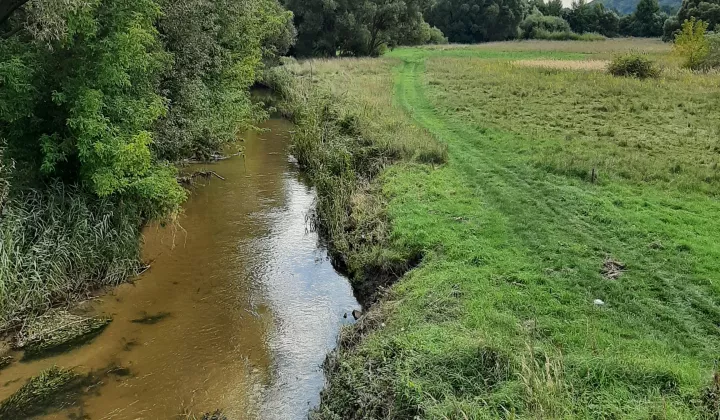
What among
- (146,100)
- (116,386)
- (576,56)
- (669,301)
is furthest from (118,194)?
(576,56)

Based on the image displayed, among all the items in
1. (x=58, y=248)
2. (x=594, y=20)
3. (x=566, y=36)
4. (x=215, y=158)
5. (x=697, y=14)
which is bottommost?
(x=215, y=158)

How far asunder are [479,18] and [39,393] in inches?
3219

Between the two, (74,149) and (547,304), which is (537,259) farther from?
(74,149)

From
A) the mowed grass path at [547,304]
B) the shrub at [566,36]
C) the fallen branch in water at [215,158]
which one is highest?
the shrub at [566,36]

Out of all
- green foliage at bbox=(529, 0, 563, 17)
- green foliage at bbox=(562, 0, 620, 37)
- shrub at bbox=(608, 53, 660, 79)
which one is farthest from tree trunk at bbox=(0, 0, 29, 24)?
green foliage at bbox=(529, 0, 563, 17)

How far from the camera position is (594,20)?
87.8m

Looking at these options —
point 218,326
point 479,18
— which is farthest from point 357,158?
point 479,18

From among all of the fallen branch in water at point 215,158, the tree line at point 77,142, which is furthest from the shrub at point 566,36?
the tree line at point 77,142

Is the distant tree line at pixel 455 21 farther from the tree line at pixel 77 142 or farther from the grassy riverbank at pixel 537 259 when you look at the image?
the tree line at pixel 77 142

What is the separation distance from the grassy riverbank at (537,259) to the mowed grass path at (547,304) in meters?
0.03

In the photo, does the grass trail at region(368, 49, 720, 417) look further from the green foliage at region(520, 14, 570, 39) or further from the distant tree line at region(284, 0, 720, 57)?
the green foliage at region(520, 14, 570, 39)

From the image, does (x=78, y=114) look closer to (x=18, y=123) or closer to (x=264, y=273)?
(x=18, y=123)

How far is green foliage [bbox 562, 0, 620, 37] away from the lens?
86.3m

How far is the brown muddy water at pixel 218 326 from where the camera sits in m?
8.28
